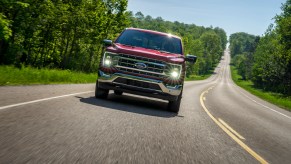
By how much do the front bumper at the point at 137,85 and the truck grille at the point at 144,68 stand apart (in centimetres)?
17

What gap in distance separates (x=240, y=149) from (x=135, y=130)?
5.92ft

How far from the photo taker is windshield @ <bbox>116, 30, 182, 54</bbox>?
9891 millimetres

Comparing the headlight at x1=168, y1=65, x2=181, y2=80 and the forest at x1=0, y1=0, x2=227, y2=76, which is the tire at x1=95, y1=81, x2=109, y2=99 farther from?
the forest at x1=0, y1=0, x2=227, y2=76

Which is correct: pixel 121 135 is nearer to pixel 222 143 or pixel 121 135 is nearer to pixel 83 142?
pixel 83 142

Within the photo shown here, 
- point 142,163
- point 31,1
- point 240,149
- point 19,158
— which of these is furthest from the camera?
point 31,1

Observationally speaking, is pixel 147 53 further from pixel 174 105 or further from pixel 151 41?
pixel 174 105

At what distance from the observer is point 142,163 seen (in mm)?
3736

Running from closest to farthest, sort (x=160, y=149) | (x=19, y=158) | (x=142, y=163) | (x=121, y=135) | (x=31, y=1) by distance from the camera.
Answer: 1. (x=19, y=158)
2. (x=142, y=163)
3. (x=160, y=149)
4. (x=121, y=135)
5. (x=31, y=1)


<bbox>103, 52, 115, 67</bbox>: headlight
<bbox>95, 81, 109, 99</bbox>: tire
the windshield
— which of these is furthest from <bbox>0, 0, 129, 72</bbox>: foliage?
<bbox>103, 52, 115, 67</bbox>: headlight

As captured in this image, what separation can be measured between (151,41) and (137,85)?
81.7 inches

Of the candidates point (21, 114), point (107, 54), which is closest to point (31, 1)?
point (107, 54)

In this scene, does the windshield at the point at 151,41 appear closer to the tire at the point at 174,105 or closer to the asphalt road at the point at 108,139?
the tire at the point at 174,105

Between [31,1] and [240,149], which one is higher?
[31,1]

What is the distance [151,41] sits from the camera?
33.0 ft
